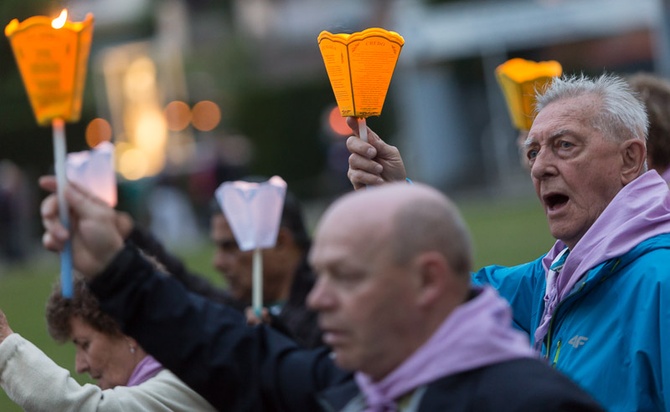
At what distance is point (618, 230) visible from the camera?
11.3ft

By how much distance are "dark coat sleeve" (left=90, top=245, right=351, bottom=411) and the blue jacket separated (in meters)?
0.81

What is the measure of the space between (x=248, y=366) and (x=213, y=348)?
0.33 ft

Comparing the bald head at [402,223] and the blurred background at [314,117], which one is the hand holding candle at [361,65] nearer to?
the bald head at [402,223]

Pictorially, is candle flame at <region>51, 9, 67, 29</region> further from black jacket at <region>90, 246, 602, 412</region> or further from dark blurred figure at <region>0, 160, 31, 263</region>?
dark blurred figure at <region>0, 160, 31, 263</region>

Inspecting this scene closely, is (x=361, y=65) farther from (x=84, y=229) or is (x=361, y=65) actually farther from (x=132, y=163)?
(x=132, y=163)

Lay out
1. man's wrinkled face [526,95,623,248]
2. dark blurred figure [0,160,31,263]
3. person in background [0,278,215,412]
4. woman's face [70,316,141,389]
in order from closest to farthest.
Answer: person in background [0,278,215,412]
man's wrinkled face [526,95,623,248]
woman's face [70,316,141,389]
dark blurred figure [0,160,31,263]

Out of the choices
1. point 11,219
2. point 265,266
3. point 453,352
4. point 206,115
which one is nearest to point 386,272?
point 453,352

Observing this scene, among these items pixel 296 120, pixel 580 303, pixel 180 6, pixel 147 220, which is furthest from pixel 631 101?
pixel 180 6

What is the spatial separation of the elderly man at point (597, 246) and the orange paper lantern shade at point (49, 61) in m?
0.91

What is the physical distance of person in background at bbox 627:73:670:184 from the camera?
441 centimetres

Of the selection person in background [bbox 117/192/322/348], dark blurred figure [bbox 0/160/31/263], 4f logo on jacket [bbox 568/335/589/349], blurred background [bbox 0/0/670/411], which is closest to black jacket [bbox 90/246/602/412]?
4f logo on jacket [bbox 568/335/589/349]

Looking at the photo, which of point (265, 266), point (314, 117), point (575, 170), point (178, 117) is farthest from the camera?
point (178, 117)

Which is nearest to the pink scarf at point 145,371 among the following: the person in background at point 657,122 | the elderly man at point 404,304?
the elderly man at point 404,304

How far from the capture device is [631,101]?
12.3 feet
